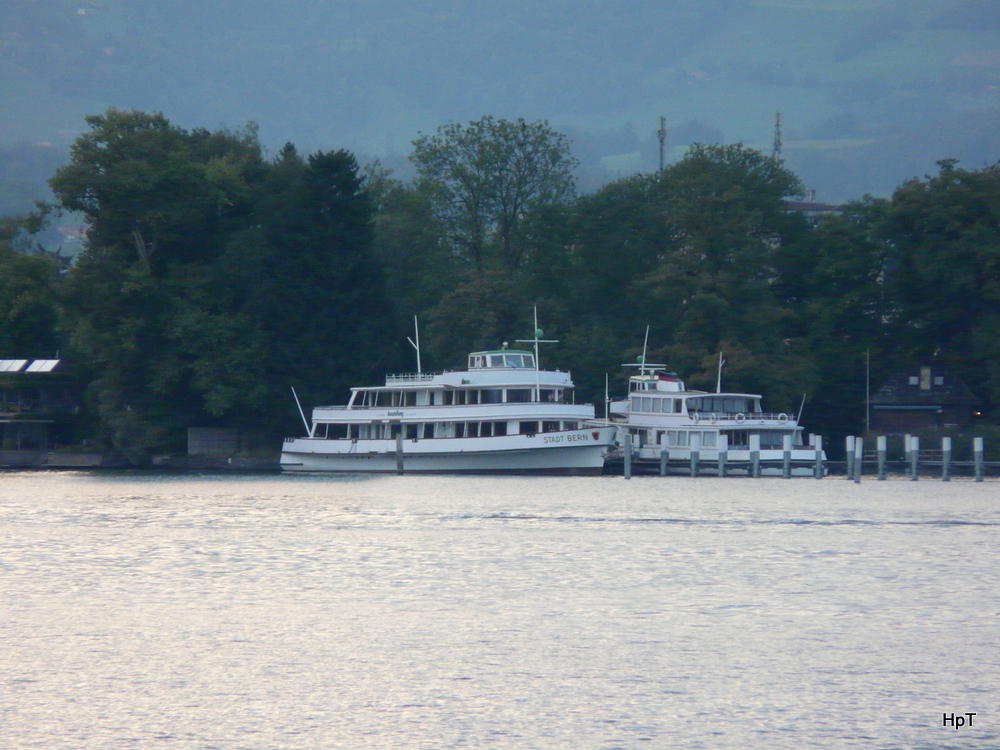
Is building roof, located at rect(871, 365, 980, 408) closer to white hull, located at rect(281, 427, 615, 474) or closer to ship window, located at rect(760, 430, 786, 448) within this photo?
ship window, located at rect(760, 430, 786, 448)

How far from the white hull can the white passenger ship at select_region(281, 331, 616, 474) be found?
0.05 meters

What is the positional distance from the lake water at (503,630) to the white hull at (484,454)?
56.8ft

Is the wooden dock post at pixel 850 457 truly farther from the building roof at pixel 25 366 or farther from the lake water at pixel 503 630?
the building roof at pixel 25 366

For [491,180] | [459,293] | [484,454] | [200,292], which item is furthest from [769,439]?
[491,180]

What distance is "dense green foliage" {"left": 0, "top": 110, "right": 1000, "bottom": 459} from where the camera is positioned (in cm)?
6544

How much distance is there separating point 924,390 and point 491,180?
32201 mm

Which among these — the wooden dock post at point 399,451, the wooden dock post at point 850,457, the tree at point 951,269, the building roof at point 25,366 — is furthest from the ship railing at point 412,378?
the tree at point 951,269

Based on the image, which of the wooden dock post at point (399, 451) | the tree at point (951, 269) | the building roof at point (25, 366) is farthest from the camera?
the building roof at point (25, 366)

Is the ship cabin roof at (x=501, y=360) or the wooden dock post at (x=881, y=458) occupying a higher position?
the ship cabin roof at (x=501, y=360)

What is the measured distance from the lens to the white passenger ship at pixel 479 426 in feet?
186

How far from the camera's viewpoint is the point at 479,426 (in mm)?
57938

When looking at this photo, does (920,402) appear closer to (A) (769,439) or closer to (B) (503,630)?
(A) (769,439)

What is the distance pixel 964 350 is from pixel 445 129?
3867 centimetres

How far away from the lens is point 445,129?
287 feet
